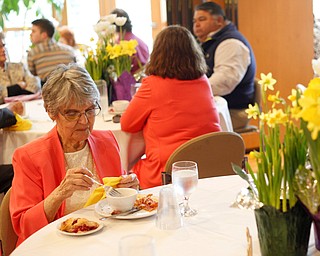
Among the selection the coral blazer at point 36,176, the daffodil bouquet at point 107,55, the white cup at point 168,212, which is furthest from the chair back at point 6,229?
the daffodil bouquet at point 107,55

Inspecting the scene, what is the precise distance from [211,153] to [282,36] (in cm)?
335

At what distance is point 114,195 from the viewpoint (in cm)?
201

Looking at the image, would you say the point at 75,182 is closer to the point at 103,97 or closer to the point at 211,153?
the point at 211,153

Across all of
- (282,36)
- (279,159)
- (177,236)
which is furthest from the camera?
(282,36)

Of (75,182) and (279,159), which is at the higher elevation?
(279,159)

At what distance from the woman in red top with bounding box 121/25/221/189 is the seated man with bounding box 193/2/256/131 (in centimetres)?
147

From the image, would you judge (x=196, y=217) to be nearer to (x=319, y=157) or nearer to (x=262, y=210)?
(x=262, y=210)

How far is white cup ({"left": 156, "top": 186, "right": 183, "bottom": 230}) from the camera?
6.03ft

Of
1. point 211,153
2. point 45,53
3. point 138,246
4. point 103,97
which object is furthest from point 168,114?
point 45,53

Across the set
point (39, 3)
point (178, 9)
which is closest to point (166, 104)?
point (178, 9)

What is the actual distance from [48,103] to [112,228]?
2.12 feet

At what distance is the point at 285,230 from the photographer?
4.97 feet

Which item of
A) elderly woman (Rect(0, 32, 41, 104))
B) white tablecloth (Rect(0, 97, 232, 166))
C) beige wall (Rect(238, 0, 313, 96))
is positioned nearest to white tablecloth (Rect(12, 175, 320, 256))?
white tablecloth (Rect(0, 97, 232, 166))

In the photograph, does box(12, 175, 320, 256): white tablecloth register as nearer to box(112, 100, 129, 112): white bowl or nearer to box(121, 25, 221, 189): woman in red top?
box(121, 25, 221, 189): woman in red top
